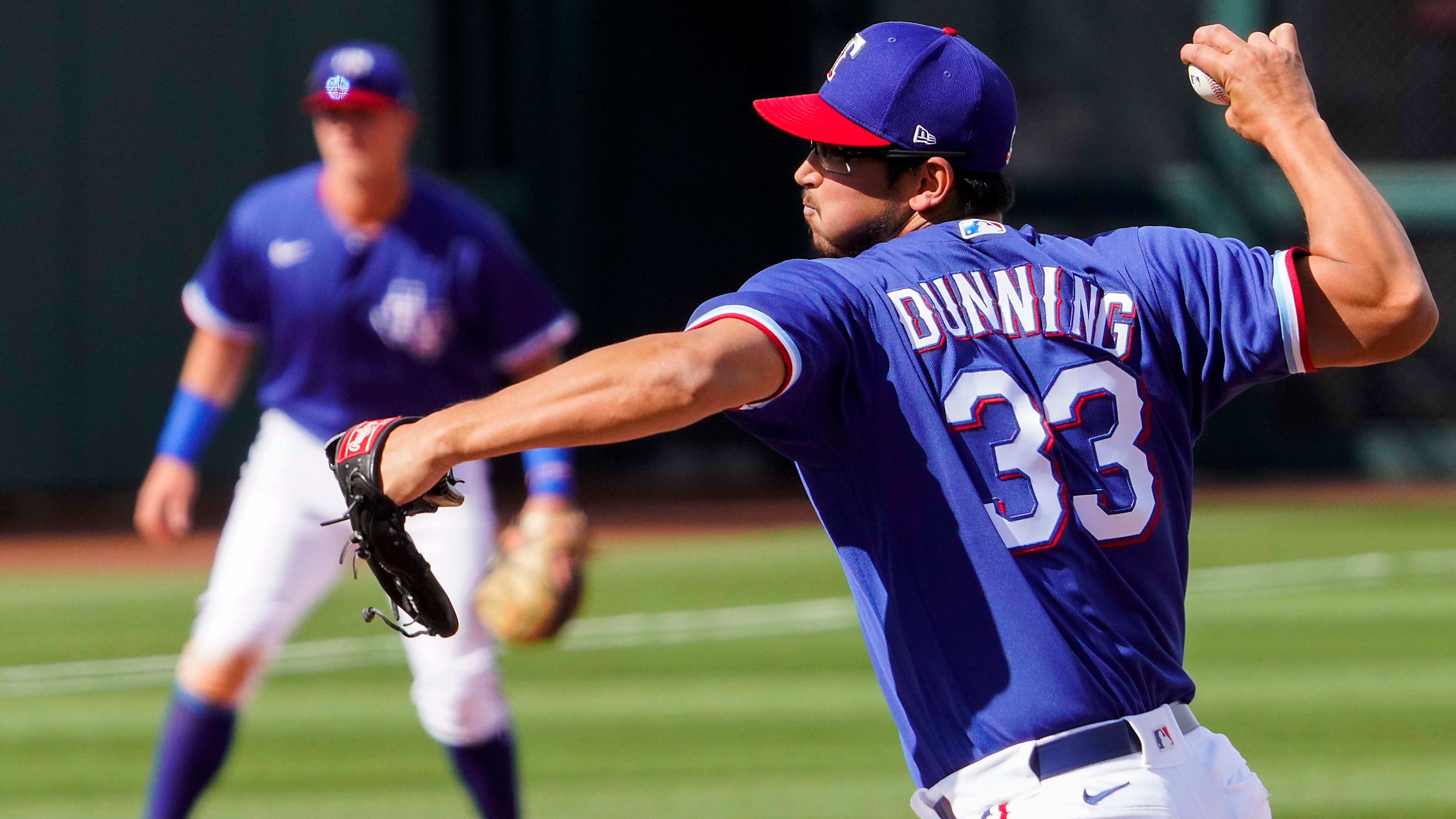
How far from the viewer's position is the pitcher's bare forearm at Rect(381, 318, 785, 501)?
2.11 metres

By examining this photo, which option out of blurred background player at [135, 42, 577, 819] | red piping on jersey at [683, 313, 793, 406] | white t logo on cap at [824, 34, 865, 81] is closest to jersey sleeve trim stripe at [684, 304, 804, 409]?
red piping on jersey at [683, 313, 793, 406]

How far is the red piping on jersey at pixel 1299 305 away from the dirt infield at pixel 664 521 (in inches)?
379

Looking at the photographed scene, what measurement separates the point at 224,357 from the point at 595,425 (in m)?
3.51

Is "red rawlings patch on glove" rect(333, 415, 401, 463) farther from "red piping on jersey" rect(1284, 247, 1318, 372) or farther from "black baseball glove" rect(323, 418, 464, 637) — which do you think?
"red piping on jersey" rect(1284, 247, 1318, 372)

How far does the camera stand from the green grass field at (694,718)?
18.4ft

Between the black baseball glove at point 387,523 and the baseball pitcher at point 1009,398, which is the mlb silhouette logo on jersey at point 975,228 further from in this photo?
→ the black baseball glove at point 387,523

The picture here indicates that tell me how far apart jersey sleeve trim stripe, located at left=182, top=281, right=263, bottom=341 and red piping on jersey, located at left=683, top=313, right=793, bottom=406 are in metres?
3.34

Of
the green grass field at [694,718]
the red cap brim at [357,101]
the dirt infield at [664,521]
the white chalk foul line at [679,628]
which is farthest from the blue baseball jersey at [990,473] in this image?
the dirt infield at [664,521]

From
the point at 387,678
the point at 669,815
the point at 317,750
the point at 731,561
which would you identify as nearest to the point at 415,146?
the point at 731,561

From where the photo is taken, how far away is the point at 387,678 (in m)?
7.77

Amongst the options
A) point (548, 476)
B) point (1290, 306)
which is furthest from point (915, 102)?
point (548, 476)

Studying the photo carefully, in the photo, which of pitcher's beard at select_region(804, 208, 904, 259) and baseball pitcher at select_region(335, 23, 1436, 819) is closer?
baseball pitcher at select_region(335, 23, 1436, 819)

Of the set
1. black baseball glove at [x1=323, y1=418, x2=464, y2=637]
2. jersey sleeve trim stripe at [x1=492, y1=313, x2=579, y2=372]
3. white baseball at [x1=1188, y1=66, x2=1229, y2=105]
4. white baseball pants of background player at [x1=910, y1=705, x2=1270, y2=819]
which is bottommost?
jersey sleeve trim stripe at [x1=492, y1=313, x2=579, y2=372]

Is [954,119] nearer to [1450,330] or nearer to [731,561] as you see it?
[731,561]
